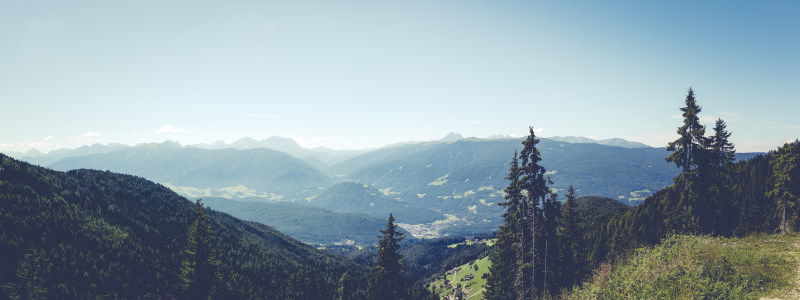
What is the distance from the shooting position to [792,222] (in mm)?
39312

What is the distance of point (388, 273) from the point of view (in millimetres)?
35562

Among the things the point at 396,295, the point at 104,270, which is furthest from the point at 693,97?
the point at 104,270

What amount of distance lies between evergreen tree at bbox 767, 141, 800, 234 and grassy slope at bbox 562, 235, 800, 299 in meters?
14.5

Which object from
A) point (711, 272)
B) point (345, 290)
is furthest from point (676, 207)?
point (345, 290)

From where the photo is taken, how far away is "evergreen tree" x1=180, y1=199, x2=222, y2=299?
35156mm

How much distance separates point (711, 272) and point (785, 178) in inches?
1250

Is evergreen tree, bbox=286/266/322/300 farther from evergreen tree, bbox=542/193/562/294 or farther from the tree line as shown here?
evergreen tree, bbox=542/193/562/294

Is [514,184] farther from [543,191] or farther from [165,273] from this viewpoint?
[165,273]

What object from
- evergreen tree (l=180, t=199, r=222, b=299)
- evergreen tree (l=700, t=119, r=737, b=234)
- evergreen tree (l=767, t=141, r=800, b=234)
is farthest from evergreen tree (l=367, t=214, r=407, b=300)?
evergreen tree (l=767, t=141, r=800, b=234)

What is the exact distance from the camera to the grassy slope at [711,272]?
20297 millimetres

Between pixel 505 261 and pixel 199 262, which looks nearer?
pixel 199 262

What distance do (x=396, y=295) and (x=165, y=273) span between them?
1890 inches

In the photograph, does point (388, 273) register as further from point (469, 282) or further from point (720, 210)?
point (469, 282)

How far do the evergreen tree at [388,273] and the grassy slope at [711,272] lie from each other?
59.3 ft
